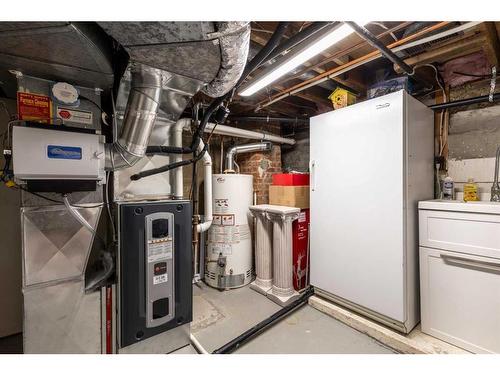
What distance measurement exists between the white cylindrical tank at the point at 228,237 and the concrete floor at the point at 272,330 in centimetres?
28

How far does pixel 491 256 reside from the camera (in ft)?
4.73

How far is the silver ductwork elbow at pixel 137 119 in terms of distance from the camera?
1.20 metres

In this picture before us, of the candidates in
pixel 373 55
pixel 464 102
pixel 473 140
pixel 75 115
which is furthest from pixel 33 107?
pixel 473 140

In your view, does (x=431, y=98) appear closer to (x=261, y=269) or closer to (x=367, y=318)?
(x=367, y=318)

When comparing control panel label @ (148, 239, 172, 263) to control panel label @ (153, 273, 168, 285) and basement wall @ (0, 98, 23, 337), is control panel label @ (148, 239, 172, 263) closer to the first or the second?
control panel label @ (153, 273, 168, 285)

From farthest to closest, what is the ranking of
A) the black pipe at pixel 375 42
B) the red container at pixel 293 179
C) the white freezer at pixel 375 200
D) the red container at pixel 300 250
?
the red container at pixel 293 179 → the red container at pixel 300 250 → the white freezer at pixel 375 200 → the black pipe at pixel 375 42

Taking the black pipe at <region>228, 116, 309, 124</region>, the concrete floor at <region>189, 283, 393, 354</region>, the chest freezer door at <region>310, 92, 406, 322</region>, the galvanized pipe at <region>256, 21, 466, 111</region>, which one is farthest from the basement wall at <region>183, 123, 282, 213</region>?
the concrete floor at <region>189, 283, 393, 354</region>

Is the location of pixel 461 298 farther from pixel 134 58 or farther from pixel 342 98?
pixel 134 58

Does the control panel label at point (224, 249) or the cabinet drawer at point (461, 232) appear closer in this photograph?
the cabinet drawer at point (461, 232)

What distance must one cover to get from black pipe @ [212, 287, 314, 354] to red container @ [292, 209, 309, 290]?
0.14 metres

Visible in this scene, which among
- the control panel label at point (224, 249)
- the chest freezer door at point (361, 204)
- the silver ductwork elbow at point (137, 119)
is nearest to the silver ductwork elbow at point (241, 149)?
the chest freezer door at point (361, 204)

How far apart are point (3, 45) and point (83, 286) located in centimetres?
123

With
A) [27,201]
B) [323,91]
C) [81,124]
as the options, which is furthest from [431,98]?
[27,201]

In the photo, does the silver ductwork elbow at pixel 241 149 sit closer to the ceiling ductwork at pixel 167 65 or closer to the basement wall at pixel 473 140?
the ceiling ductwork at pixel 167 65
